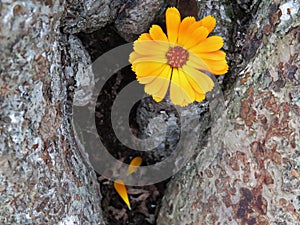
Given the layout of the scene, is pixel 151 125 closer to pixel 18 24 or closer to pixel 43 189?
pixel 43 189

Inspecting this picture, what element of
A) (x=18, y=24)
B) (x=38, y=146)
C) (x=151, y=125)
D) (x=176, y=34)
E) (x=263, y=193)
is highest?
(x=176, y=34)

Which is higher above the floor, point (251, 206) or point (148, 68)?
point (148, 68)

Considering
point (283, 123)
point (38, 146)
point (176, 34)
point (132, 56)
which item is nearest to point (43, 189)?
point (38, 146)

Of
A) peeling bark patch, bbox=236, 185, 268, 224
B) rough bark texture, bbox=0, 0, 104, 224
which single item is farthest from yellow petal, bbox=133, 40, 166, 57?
peeling bark patch, bbox=236, 185, 268, 224

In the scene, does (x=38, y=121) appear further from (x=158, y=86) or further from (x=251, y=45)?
(x=251, y=45)

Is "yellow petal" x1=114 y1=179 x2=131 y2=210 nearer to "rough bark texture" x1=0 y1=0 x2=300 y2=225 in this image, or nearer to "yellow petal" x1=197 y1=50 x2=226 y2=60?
"rough bark texture" x1=0 y1=0 x2=300 y2=225

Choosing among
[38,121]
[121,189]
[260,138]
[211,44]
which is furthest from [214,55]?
[121,189]

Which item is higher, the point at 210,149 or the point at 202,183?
the point at 210,149
